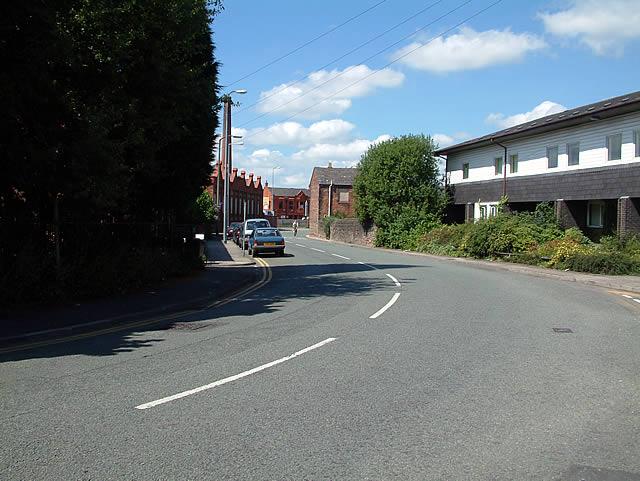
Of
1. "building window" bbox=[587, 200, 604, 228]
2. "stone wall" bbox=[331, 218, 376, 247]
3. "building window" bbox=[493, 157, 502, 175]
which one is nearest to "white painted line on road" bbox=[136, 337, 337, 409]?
"building window" bbox=[587, 200, 604, 228]

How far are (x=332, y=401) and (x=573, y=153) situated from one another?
26409 millimetres

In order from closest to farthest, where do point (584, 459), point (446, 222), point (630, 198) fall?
point (584, 459), point (630, 198), point (446, 222)

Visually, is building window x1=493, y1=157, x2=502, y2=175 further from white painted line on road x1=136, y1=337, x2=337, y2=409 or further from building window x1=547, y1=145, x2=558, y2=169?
white painted line on road x1=136, y1=337, x2=337, y2=409

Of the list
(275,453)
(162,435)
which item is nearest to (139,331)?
(162,435)

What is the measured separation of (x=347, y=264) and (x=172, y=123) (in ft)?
42.7

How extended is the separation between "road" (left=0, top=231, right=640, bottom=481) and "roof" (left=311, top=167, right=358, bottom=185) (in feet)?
227

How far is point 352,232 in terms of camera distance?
51.9 m

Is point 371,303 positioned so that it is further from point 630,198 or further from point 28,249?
point 630,198

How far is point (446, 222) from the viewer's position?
138 feet

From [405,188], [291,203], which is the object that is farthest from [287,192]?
[405,188]

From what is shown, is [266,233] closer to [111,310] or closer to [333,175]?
[111,310]

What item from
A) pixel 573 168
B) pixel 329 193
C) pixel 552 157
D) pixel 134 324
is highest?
pixel 329 193

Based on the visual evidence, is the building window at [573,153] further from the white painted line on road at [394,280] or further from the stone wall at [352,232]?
the stone wall at [352,232]

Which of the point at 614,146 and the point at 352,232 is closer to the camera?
the point at 614,146
